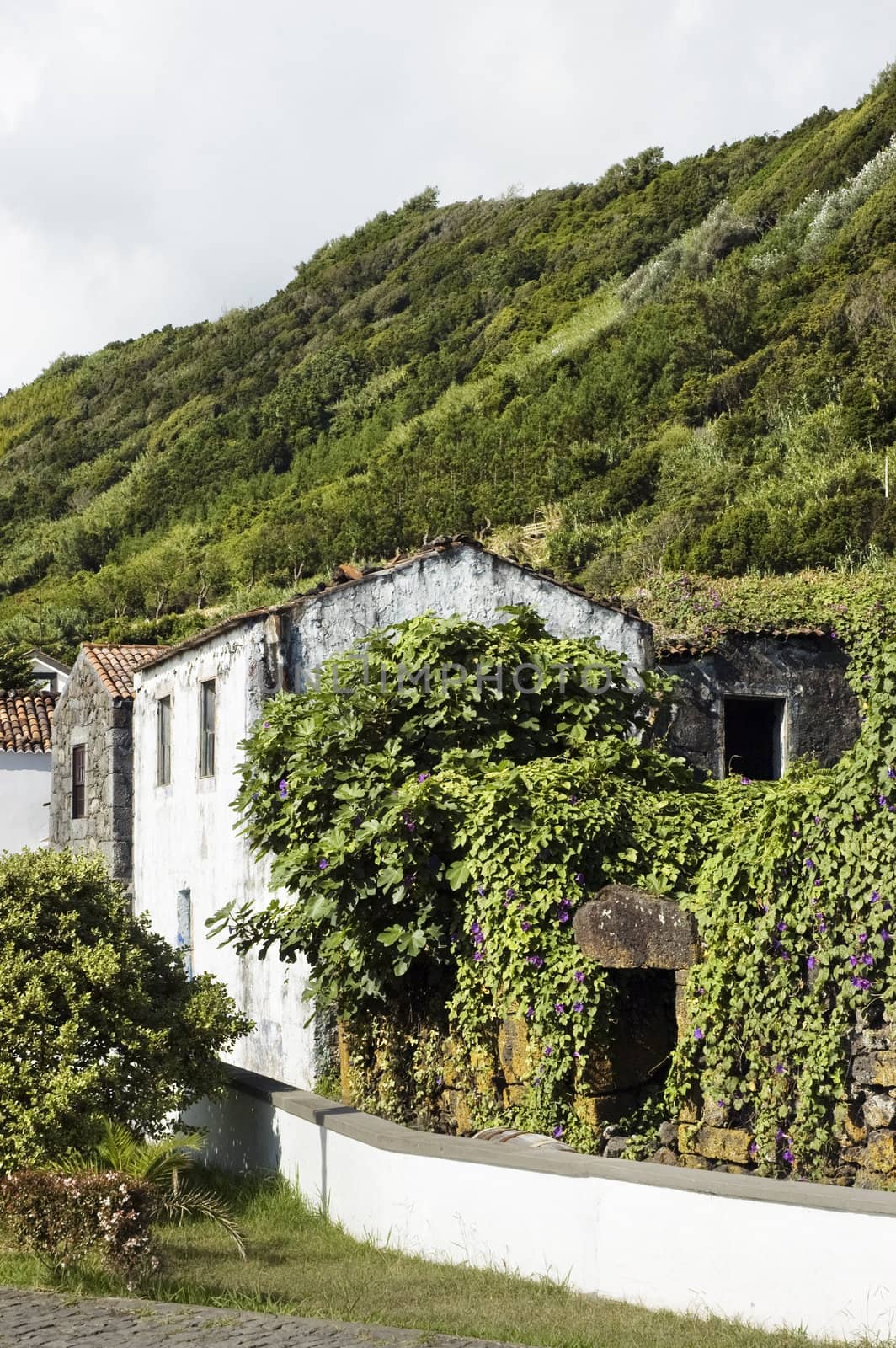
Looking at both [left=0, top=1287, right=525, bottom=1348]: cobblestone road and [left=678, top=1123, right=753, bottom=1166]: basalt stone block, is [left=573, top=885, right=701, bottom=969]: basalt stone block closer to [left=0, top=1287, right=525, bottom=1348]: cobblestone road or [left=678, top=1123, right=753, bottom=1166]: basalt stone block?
[left=678, top=1123, right=753, bottom=1166]: basalt stone block

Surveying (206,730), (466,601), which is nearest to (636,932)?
(466,601)

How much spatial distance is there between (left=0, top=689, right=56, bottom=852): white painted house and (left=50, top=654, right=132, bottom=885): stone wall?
1.68 meters

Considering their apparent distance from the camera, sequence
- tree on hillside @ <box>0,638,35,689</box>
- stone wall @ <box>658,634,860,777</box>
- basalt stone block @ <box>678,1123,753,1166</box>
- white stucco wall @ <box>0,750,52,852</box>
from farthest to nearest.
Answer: tree on hillside @ <box>0,638,35,689</box>, white stucco wall @ <box>0,750,52,852</box>, stone wall @ <box>658,634,860,777</box>, basalt stone block @ <box>678,1123,753,1166</box>

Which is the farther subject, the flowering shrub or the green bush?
the green bush

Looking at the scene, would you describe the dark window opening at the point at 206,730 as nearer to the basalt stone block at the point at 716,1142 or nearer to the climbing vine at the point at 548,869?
the climbing vine at the point at 548,869

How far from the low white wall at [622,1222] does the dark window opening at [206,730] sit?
6.75m

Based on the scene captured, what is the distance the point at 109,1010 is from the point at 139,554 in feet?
164

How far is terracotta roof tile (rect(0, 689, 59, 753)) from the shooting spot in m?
25.6

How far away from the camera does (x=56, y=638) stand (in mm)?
46406

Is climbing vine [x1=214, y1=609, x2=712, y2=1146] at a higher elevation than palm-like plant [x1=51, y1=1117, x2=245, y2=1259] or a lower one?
higher

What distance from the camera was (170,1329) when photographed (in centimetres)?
634

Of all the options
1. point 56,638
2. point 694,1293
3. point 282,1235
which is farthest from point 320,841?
point 56,638

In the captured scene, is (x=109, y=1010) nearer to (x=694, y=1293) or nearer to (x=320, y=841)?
(x=320, y=841)

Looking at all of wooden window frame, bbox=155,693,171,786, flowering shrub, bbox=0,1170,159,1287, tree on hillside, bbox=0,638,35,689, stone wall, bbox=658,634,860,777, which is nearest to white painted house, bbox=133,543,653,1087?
wooden window frame, bbox=155,693,171,786
